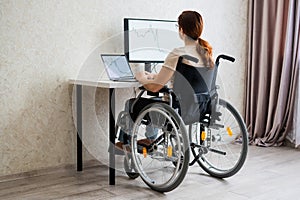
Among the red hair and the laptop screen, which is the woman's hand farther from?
the red hair

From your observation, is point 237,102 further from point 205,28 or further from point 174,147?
point 174,147

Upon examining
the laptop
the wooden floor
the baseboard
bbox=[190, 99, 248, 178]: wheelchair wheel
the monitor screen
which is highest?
the monitor screen

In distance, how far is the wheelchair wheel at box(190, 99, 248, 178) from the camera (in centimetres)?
299

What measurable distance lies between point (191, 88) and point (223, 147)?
4.85 feet

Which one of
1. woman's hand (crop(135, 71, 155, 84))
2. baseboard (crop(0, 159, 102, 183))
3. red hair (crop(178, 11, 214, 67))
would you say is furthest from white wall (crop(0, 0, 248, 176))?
red hair (crop(178, 11, 214, 67))

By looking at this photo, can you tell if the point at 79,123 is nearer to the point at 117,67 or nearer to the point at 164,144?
the point at 117,67

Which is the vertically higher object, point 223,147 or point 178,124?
point 178,124

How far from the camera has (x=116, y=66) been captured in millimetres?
3271

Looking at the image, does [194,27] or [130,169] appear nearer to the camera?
[194,27]

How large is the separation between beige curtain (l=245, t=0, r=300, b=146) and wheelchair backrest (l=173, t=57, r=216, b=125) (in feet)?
4.64

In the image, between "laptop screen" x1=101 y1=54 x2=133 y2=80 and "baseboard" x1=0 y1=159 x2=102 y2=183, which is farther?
"laptop screen" x1=101 y1=54 x2=133 y2=80

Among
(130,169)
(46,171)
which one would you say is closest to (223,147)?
(130,169)

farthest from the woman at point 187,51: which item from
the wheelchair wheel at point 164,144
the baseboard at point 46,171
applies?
the baseboard at point 46,171

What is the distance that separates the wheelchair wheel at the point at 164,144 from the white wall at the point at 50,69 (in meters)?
0.58
